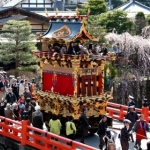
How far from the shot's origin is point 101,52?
52.2 feet

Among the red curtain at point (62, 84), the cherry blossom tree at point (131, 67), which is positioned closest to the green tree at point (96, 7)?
the cherry blossom tree at point (131, 67)

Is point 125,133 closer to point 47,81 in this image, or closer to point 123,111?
point 47,81

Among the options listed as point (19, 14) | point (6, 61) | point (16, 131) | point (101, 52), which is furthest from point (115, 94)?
point (19, 14)

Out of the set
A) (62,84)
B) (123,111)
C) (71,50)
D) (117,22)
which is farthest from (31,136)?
(117,22)

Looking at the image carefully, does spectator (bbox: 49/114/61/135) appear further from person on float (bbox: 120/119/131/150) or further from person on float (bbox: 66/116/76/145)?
person on float (bbox: 120/119/131/150)

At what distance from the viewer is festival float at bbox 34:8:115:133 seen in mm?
14852

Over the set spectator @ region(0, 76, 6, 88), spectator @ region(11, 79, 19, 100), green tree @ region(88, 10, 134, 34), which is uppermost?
green tree @ region(88, 10, 134, 34)

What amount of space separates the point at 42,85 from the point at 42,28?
19.5 metres

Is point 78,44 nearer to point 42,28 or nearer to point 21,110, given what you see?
point 21,110

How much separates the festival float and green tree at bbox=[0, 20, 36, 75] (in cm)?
1013

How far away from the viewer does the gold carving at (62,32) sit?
1531cm

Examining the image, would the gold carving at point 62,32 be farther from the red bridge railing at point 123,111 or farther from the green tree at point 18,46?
the green tree at point 18,46

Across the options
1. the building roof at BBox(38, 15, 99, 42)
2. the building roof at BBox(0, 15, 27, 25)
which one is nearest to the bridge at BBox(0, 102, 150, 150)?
the building roof at BBox(38, 15, 99, 42)

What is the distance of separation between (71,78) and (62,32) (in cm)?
192
